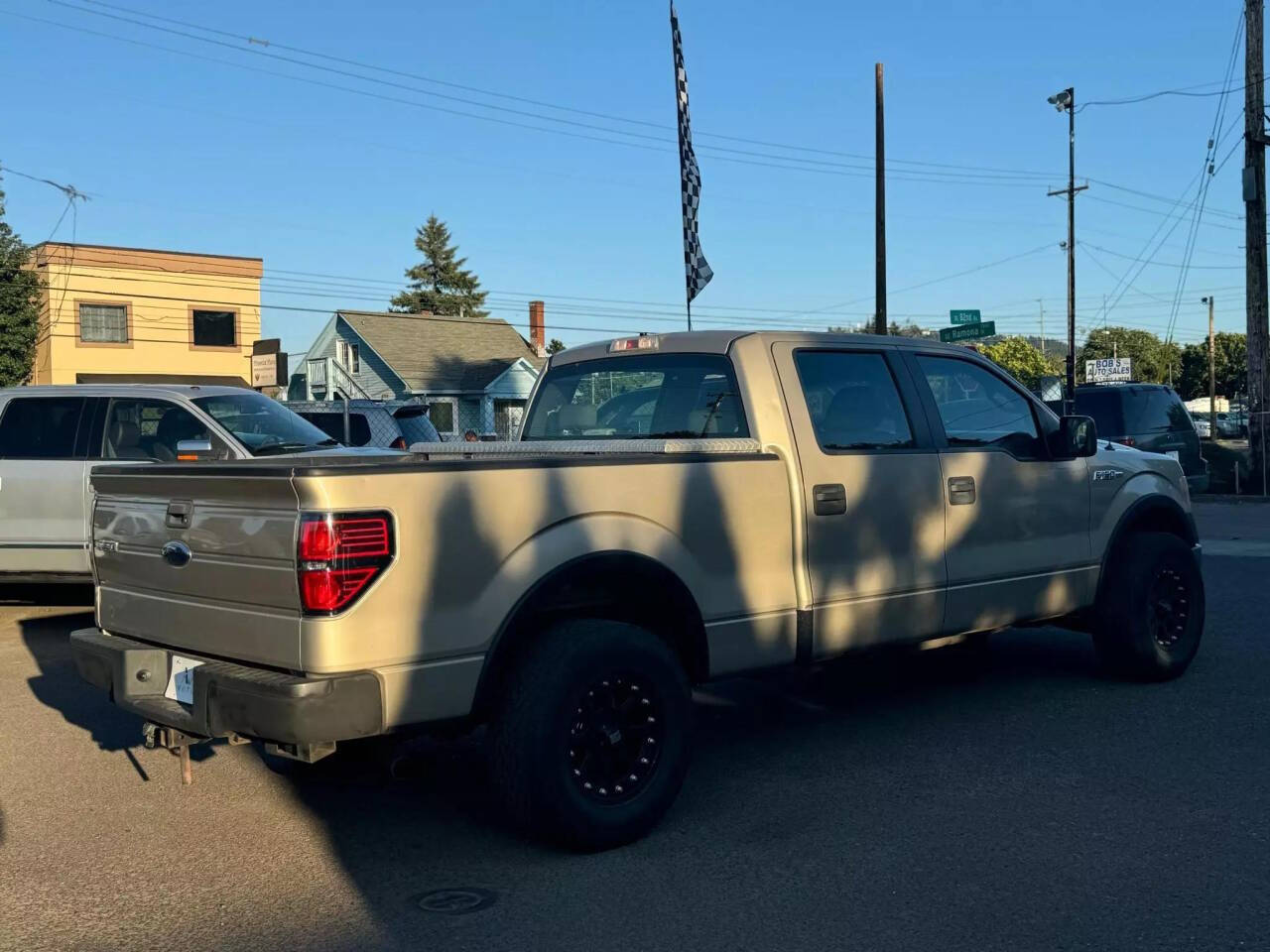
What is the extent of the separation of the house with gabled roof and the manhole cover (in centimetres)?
3615

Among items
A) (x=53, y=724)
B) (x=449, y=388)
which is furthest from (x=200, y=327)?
(x=53, y=724)

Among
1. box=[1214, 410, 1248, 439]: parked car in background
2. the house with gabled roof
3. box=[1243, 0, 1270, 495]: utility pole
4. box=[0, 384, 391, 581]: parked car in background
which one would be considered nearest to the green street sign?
box=[1243, 0, 1270, 495]: utility pole

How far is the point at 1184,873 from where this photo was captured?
4.13 meters

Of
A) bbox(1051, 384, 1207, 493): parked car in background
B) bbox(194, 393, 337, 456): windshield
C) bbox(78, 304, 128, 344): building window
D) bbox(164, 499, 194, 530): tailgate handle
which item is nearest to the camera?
bbox(164, 499, 194, 530): tailgate handle

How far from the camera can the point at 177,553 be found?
14.4ft

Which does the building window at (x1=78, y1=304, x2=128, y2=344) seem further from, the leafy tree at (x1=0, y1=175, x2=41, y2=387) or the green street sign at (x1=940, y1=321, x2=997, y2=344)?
the green street sign at (x1=940, y1=321, x2=997, y2=344)

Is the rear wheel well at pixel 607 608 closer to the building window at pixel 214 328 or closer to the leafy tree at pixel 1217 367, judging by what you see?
the building window at pixel 214 328

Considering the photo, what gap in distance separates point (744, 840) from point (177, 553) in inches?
91.5

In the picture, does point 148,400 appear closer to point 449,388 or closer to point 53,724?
point 53,724

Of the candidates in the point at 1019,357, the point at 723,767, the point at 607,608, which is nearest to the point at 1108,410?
the point at 723,767

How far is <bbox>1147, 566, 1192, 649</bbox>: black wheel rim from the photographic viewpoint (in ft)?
22.5

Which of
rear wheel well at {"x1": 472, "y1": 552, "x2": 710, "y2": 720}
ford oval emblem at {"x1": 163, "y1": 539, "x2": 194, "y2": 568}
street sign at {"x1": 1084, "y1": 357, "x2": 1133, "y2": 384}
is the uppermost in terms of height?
street sign at {"x1": 1084, "y1": 357, "x2": 1133, "y2": 384}

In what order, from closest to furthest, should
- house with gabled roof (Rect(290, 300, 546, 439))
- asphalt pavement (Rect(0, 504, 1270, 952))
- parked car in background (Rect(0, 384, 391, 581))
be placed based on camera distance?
asphalt pavement (Rect(0, 504, 1270, 952)), parked car in background (Rect(0, 384, 391, 581)), house with gabled roof (Rect(290, 300, 546, 439))

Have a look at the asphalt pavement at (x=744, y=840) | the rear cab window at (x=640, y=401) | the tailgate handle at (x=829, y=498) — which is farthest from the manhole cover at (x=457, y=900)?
the rear cab window at (x=640, y=401)
